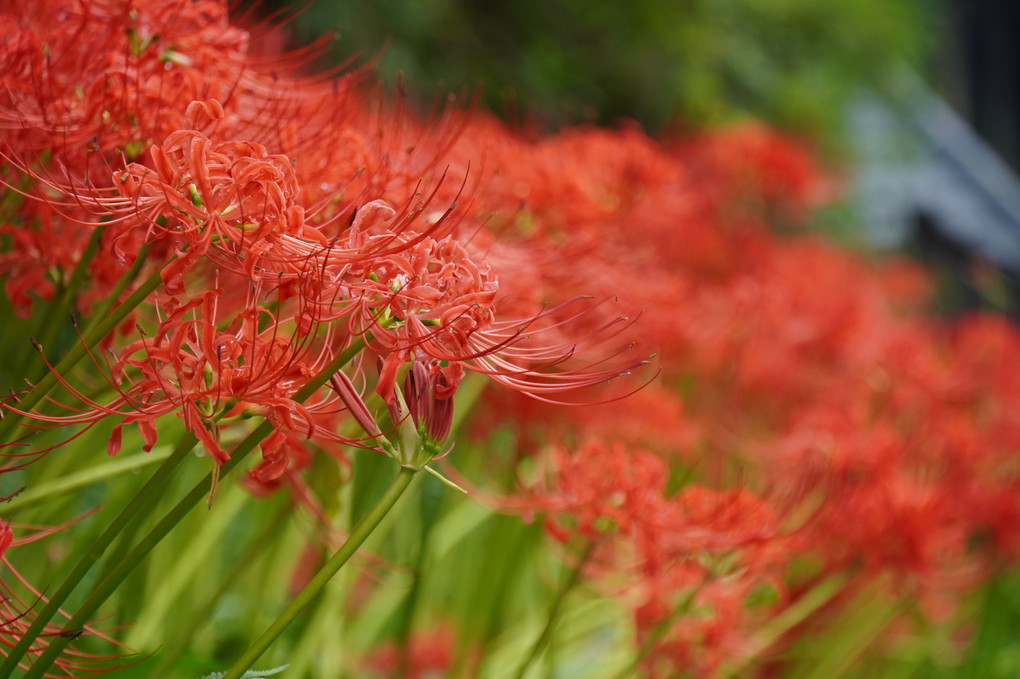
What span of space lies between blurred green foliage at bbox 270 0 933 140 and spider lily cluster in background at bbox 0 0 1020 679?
74 cm

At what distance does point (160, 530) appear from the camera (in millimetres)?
565

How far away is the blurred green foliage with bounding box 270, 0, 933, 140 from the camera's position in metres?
2.60

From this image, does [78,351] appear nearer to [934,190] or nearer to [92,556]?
[92,556]

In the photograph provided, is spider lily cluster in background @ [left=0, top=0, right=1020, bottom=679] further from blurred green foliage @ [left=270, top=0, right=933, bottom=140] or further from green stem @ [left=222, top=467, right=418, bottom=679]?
blurred green foliage @ [left=270, top=0, right=933, bottom=140]

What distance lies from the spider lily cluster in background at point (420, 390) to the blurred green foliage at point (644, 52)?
74 cm

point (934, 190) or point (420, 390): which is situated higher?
point (934, 190)

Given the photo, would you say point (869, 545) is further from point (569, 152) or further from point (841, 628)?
point (569, 152)

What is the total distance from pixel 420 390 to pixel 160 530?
7.1 inches

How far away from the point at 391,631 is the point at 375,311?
56.9 inches

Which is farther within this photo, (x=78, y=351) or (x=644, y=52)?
(x=644, y=52)

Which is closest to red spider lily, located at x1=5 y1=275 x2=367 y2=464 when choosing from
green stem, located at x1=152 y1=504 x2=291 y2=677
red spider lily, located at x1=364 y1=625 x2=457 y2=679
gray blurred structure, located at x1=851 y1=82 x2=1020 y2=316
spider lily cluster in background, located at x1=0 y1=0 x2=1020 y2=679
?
spider lily cluster in background, located at x1=0 y1=0 x2=1020 y2=679

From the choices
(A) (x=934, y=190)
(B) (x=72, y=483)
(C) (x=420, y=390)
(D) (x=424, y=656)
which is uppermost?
(A) (x=934, y=190)

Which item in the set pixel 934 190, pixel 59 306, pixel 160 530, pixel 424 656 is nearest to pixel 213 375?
pixel 160 530

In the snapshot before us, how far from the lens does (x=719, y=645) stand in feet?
3.94
